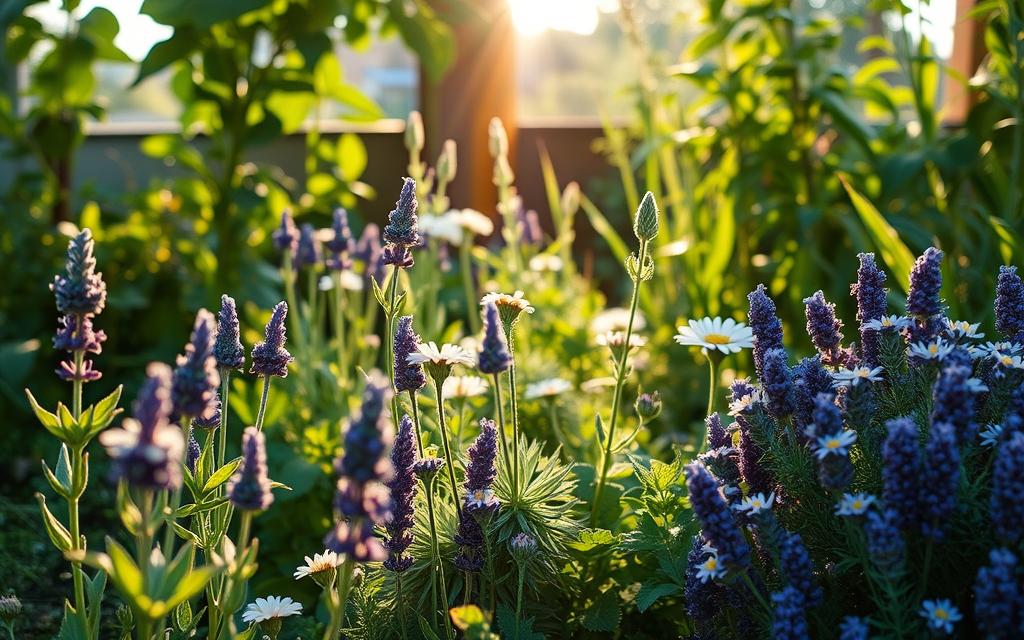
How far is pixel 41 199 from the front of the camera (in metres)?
2.93

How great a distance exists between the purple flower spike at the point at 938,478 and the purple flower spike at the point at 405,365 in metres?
0.54

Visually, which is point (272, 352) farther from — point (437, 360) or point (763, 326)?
point (763, 326)

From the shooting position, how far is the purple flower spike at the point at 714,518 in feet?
2.95

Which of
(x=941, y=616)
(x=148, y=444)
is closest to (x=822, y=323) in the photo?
(x=941, y=616)

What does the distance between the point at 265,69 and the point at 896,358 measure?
193cm

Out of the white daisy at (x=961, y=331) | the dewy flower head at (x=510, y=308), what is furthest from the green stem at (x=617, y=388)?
the white daisy at (x=961, y=331)

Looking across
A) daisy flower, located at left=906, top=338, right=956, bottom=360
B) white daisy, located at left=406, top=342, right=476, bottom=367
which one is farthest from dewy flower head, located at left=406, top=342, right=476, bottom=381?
daisy flower, located at left=906, top=338, right=956, bottom=360

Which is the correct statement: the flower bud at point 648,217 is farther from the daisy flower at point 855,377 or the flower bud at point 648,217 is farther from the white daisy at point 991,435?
the white daisy at point 991,435

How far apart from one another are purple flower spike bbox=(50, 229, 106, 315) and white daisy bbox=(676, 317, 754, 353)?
2.16 feet

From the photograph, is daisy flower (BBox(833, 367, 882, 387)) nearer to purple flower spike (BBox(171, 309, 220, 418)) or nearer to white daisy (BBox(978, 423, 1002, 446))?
white daisy (BBox(978, 423, 1002, 446))

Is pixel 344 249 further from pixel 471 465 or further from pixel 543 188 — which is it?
pixel 543 188

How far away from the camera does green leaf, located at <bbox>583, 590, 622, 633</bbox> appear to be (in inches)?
47.0

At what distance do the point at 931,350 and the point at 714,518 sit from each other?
0.32 m

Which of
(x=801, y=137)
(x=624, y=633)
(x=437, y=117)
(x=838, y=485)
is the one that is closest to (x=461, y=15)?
(x=437, y=117)
